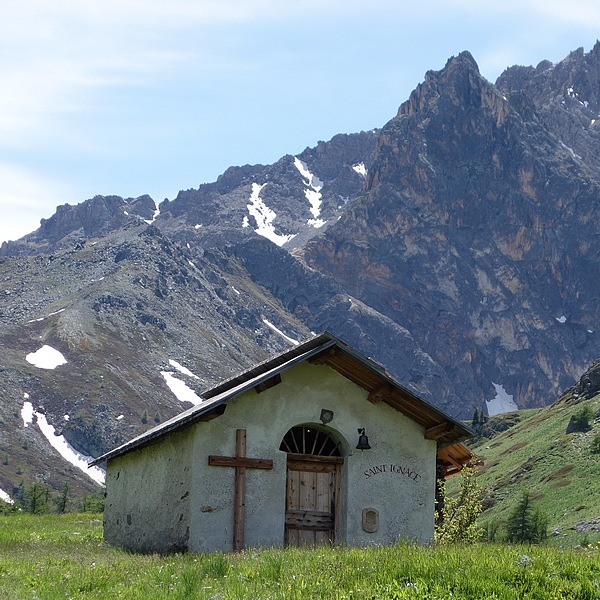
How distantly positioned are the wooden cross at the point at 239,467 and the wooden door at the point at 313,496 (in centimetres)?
132

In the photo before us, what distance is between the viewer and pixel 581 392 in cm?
13612

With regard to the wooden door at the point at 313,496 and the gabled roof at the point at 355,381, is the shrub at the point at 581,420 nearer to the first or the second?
the gabled roof at the point at 355,381

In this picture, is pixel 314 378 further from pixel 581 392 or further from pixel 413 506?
pixel 581 392

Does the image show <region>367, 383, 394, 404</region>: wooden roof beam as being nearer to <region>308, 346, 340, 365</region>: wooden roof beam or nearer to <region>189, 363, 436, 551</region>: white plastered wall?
<region>189, 363, 436, 551</region>: white plastered wall

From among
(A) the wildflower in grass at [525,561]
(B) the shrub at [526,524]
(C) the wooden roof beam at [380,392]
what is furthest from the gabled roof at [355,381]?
(B) the shrub at [526,524]

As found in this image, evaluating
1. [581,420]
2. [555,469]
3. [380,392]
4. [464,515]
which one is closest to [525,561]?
A: [380,392]

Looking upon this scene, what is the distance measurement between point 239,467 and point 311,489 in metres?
2.32

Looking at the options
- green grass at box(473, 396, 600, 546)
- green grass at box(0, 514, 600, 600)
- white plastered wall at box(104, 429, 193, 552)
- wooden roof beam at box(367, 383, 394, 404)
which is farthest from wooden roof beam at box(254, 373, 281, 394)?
green grass at box(473, 396, 600, 546)

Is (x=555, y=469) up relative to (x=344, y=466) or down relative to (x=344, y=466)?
up

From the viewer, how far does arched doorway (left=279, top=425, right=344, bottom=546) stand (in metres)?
22.8

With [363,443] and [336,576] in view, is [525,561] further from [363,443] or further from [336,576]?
[363,443]

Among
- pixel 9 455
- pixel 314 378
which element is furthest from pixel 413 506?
pixel 9 455

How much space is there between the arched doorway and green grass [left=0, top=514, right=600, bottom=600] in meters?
6.06

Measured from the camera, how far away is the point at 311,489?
75.6 ft
